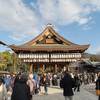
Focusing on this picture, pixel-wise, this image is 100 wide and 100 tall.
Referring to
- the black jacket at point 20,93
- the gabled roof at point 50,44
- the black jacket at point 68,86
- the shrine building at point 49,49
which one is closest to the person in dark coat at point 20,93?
the black jacket at point 20,93

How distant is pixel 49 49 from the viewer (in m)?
14.4

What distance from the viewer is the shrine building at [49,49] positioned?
14.5 metres

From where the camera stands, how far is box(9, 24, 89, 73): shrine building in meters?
14.5

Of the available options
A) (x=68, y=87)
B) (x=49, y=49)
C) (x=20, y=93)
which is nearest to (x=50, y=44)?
(x=49, y=49)

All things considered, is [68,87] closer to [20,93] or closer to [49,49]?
[20,93]

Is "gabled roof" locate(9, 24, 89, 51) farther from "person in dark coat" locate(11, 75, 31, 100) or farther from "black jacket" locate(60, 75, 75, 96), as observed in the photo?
"person in dark coat" locate(11, 75, 31, 100)

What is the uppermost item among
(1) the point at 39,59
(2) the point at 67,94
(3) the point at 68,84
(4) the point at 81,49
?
(4) the point at 81,49

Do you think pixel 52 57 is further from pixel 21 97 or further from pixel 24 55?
pixel 21 97

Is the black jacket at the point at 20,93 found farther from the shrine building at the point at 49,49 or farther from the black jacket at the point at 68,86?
the shrine building at the point at 49,49

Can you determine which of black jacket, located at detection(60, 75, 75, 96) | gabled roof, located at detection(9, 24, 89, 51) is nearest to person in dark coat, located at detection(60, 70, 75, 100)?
→ black jacket, located at detection(60, 75, 75, 96)

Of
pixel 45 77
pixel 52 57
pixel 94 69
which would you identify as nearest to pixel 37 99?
pixel 45 77

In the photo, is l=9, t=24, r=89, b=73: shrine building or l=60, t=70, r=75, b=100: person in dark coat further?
l=9, t=24, r=89, b=73: shrine building

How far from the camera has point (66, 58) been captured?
15.2 meters

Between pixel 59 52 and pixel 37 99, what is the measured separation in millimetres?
7982
